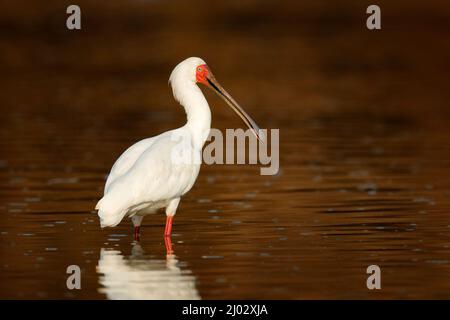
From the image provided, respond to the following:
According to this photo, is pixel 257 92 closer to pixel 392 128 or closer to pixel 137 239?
pixel 392 128

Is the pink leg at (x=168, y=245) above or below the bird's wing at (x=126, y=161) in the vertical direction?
below

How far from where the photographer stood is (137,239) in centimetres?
1377

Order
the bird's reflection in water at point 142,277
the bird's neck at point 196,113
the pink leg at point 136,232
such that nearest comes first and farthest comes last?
the bird's reflection in water at point 142,277 < the pink leg at point 136,232 < the bird's neck at point 196,113

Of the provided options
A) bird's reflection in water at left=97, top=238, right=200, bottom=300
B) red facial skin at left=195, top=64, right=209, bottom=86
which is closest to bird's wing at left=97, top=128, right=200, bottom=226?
bird's reflection in water at left=97, top=238, right=200, bottom=300

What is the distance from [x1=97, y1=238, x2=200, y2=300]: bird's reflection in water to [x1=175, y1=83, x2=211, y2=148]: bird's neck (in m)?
1.58

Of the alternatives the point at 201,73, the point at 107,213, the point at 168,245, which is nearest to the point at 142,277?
the point at 107,213

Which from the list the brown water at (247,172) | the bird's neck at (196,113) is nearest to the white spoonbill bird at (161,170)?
the bird's neck at (196,113)

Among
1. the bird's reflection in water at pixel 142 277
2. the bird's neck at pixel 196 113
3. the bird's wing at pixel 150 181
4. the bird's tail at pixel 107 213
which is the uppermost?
the bird's neck at pixel 196 113

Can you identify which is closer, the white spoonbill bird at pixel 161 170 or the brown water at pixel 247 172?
the brown water at pixel 247 172

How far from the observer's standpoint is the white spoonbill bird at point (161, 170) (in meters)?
12.9

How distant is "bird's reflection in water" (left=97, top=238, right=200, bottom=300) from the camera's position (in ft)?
36.2

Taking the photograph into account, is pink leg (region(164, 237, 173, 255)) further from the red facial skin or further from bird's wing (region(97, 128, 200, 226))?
the red facial skin

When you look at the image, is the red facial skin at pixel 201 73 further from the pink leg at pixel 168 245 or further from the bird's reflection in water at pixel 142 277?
the bird's reflection in water at pixel 142 277

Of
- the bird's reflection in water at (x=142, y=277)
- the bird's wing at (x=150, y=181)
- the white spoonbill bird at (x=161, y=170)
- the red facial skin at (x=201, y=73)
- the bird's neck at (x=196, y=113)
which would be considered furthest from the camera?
the red facial skin at (x=201, y=73)
